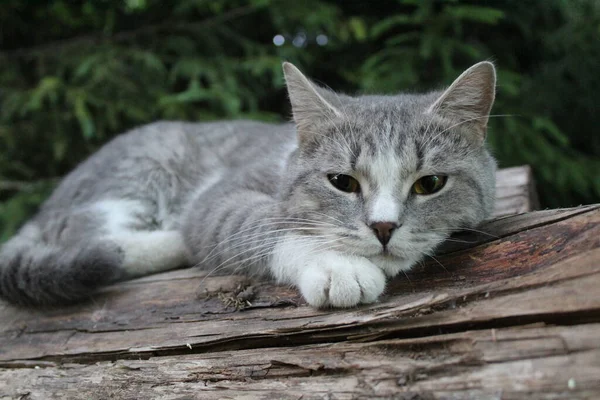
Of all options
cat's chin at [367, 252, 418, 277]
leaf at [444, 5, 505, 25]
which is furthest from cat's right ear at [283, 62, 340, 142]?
leaf at [444, 5, 505, 25]

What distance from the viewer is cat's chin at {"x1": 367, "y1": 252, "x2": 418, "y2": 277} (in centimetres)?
212

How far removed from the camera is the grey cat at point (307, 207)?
2119 mm

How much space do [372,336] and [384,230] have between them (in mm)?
396

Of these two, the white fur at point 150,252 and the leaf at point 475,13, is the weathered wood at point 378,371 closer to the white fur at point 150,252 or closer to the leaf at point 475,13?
the white fur at point 150,252

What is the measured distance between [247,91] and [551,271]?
366 centimetres

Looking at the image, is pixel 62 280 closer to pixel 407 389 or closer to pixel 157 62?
pixel 407 389

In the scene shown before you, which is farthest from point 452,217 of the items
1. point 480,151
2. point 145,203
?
point 145,203

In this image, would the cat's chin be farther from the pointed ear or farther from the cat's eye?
the pointed ear

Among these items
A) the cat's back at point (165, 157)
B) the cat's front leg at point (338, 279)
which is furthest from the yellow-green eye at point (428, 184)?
the cat's back at point (165, 157)

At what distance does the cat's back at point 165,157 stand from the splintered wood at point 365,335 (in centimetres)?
102

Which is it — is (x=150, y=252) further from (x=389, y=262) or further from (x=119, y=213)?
(x=389, y=262)

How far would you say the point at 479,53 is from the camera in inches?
171

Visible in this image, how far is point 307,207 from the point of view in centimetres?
240

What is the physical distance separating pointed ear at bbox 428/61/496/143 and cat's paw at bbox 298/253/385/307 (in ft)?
2.70
